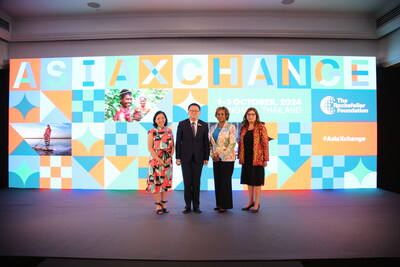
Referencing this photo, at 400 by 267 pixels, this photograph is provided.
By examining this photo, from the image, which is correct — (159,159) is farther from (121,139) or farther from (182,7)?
(182,7)

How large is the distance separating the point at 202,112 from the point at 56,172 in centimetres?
307

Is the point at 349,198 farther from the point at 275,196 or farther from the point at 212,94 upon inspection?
the point at 212,94

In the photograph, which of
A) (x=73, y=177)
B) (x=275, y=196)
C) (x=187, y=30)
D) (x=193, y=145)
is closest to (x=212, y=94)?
(x=187, y=30)

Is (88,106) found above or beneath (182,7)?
beneath

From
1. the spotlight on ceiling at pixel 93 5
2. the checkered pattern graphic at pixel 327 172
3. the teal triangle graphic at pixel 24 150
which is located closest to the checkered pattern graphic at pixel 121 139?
the teal triangle graphic at pixel 24 150

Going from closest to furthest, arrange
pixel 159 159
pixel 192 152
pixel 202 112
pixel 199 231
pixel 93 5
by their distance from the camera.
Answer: pixel 199 231 → pixel 159 159 → pixel 192 152 → pixel 93 5 → pixel 202 112

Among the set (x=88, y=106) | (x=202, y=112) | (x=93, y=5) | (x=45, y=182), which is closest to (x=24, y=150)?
(x=45, y=182)

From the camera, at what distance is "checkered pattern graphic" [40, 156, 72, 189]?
15.4 ft

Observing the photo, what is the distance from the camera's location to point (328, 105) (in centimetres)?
470

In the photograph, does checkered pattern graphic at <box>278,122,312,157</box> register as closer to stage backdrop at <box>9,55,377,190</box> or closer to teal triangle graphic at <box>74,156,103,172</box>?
stage backdrop at <box>9,55,377,190</box>

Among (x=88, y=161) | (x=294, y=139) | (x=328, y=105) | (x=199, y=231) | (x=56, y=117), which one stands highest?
(x=328, y=105)

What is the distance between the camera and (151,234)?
8.11 ft

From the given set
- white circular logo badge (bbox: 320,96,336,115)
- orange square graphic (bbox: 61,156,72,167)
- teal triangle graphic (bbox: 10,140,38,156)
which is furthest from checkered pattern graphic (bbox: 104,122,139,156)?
white circular logo badge (bbox: 320,96,336,115)

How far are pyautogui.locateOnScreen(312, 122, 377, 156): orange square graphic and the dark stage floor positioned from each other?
0.99 m
